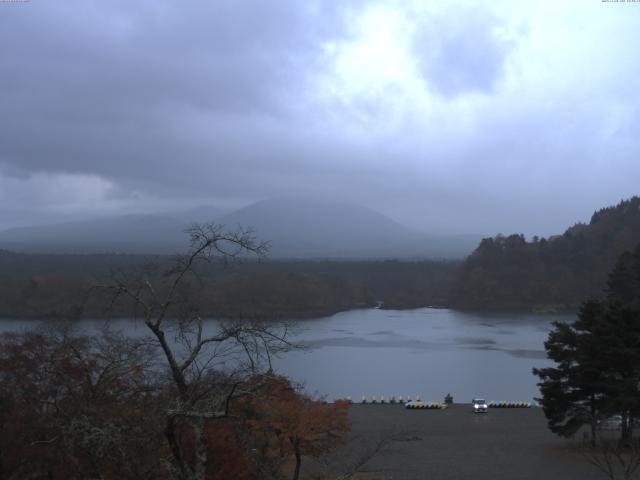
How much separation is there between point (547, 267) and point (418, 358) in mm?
20874

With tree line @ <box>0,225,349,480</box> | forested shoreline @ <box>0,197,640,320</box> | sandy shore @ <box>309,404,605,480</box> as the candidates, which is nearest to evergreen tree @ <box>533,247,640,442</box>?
sandy shore @ <box>309,404,605,480</box>

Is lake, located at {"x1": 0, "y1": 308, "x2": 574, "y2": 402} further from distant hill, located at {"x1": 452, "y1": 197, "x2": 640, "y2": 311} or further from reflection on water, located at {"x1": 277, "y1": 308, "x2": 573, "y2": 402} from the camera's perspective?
distant hill, located at {"x1": 452, "y1": 197, "x2": 640, "y2": 311}

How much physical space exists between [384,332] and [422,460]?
15.9m

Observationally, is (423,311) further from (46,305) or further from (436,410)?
(436,410)

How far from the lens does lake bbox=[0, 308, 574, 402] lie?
13184 millimetres

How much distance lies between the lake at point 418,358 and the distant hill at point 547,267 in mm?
6227

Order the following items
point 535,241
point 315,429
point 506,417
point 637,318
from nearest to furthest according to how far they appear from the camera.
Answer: point 315,429, point 637,318, point 506,417, point 535,241

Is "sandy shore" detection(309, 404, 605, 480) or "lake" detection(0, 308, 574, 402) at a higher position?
"sandy shore" detection(309, 404, 605, 480)

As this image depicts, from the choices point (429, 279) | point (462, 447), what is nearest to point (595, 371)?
point (462, 447)

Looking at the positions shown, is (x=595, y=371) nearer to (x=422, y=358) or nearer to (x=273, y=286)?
(x=422, y=358)

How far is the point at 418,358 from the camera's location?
1709cm

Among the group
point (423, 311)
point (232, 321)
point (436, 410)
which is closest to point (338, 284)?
point (423, 311)

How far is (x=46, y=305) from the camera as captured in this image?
25.1 meters

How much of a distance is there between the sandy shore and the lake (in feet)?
6.27
